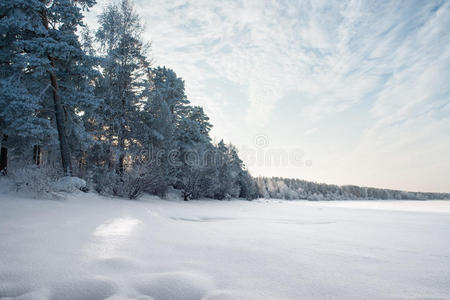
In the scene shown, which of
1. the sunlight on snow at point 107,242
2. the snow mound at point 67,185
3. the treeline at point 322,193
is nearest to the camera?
the sunlight on snow at point 107,242

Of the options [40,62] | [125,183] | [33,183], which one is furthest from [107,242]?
[40,62]

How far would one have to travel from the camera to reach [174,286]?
1.17m

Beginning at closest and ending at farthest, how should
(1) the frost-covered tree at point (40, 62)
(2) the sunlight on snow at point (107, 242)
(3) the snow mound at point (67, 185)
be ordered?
(2) the sunlight on snow at point (107, 242)
(3) the snow mound at point (67, 185)
(1) the frost-covered tree at point (40, 62)

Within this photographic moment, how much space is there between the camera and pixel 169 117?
1532cm

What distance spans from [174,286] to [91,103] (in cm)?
1069

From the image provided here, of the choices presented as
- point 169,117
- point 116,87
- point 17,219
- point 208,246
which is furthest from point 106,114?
point 208,246

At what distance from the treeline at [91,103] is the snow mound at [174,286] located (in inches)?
319

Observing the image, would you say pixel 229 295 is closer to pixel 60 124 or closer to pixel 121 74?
pixel 60 124

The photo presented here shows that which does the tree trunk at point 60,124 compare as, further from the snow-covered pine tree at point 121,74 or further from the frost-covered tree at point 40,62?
the snow-covered pine tree at point 121,74

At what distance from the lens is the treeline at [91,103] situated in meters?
8.37

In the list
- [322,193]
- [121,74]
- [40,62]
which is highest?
[121,74]

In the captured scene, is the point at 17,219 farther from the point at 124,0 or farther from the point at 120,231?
the point at 124,0

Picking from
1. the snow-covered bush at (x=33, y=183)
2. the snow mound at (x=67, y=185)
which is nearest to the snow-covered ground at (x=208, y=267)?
the snow-covered bush at (x=33, y=183)

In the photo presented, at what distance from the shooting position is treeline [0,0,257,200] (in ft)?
27.5
